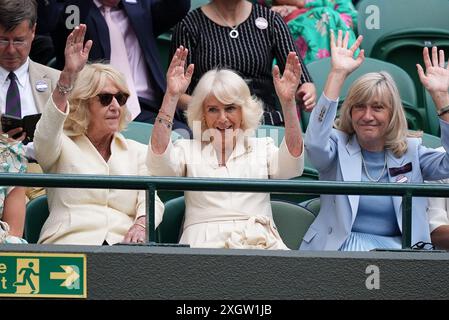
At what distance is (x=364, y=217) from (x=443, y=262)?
0.82 m

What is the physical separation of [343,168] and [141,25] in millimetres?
1881

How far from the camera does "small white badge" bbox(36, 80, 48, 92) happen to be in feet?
26.6

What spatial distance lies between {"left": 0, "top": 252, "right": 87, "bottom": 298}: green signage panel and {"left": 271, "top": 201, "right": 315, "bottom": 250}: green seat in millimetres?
1323

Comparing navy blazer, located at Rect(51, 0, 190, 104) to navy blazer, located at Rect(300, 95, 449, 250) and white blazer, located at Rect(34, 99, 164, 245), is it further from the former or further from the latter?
navy blazer, located at Rect(300, 95, 449, 250)

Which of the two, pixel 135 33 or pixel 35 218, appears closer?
pixel 35 218

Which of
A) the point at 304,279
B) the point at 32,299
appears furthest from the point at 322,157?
the point at 32,299

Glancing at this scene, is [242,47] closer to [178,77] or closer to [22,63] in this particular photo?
[22,63]

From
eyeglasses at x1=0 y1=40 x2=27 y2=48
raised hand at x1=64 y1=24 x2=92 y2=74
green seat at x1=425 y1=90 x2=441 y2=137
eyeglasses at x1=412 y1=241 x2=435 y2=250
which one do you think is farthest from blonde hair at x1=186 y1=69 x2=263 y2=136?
green seat at x1=425 y1=90 x2=441 y2=137

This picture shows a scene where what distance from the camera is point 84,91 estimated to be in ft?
24.4

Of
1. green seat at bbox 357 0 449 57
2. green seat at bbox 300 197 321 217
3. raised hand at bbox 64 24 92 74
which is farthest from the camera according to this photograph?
green seat at bbox 357 0 449 57

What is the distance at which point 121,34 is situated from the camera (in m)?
8.75

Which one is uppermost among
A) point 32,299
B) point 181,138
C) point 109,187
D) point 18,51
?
point 18,51

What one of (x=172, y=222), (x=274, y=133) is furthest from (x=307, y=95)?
(x=172, y=222)

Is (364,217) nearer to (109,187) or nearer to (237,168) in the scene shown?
(237,168)
